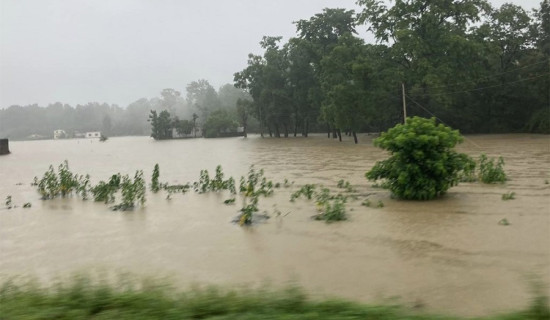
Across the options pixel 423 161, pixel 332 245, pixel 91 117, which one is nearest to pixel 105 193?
pixel 332 245

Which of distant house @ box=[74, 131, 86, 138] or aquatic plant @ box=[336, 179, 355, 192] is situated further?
distant house @ box=[74, 131, 86, 138]

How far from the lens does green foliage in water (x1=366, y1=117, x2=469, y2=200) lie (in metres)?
11.5

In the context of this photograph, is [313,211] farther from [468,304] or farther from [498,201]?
[468,304]

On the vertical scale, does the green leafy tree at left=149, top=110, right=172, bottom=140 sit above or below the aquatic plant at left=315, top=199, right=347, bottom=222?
above

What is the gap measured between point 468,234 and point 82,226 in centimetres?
851

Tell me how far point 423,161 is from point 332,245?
4651mm

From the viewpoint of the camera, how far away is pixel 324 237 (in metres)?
8.79

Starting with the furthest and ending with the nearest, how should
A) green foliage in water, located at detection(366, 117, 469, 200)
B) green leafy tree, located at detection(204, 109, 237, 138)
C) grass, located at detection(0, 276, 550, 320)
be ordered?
green leafy tree, located at detection(204, 109, 237, 138)
green foliage in water, located at detection(366, 117, 469, 200)
grass, located at detection(0, 276, 550, 320)

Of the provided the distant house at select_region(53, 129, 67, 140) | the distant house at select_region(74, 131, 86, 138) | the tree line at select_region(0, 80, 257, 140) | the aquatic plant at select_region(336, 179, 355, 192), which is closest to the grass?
the aquatic plant at select_region(336, 179, 355, 192)

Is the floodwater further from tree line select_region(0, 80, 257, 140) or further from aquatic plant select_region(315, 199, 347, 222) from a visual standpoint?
tree line select_region(0, 80, 257, 140)

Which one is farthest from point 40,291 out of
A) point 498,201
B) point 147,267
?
point 498,201

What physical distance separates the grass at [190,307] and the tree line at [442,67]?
3105cm

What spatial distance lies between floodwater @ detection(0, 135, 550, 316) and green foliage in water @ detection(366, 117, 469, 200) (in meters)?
0.41

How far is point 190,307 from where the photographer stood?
4125mm
